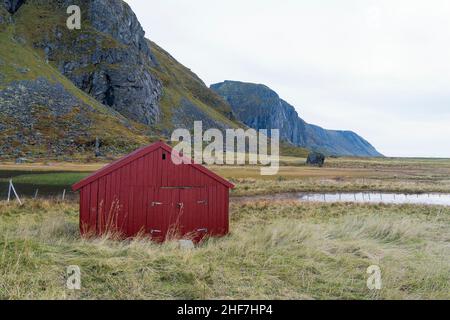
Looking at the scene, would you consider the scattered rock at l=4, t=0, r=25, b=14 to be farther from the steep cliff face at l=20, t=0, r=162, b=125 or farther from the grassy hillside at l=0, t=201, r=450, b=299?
the grassy hillside at l=0, t=201, r=450, b=299

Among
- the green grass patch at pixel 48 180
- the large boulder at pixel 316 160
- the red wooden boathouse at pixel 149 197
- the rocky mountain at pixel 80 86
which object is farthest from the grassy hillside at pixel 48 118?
the red wooden boathouse at pixel 149 197

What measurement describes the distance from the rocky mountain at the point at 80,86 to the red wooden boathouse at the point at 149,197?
64224 millimetres

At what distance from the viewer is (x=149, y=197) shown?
603 inches

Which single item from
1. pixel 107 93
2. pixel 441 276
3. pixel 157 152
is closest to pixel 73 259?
pixel 157 152

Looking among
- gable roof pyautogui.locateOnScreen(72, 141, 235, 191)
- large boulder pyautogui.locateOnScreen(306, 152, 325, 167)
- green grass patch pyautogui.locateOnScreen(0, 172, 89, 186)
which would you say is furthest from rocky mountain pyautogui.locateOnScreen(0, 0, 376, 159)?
gable roof pyautogui.locateOnScreen(72, 141, 235, 191)

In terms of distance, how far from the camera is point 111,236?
1412cm

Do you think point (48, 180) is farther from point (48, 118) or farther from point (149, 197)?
point (48, 118)

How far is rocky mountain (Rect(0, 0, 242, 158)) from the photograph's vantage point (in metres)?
82.0

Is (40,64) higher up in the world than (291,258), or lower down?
higher up

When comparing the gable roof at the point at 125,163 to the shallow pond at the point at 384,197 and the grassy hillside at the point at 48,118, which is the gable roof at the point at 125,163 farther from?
the grassy hillside at the point at 48,118

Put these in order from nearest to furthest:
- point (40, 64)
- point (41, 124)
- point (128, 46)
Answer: point (41, 124) < point (40, 64) < point (128, 46)

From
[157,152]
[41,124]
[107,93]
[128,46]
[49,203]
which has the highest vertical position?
[128,46]
